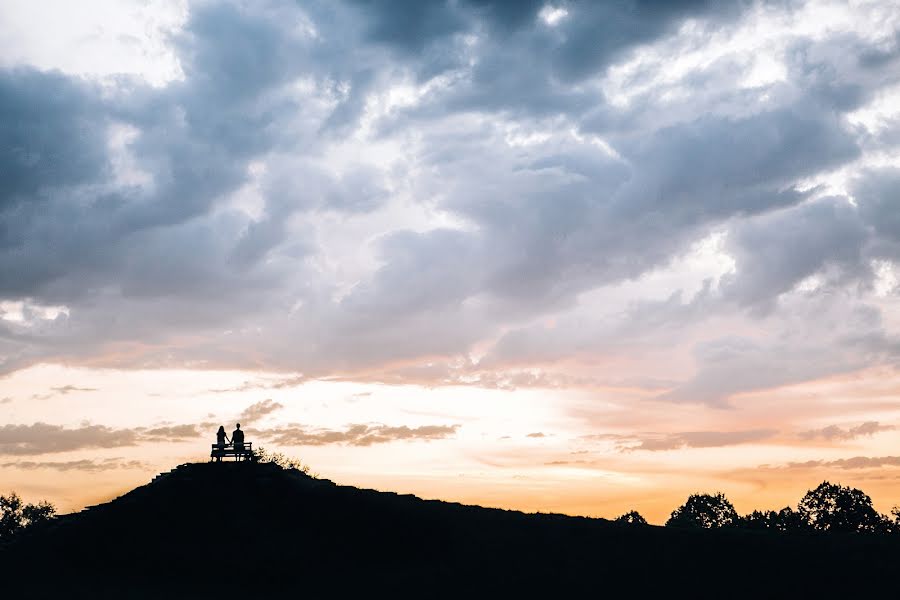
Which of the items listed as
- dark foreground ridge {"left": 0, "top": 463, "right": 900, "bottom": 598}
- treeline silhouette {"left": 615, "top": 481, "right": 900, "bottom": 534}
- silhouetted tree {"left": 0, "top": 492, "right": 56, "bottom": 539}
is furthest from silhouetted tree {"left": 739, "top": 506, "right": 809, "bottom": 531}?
silhouetted tree {"left": 0, "top": 492, "right": 56, "bottom": 539}

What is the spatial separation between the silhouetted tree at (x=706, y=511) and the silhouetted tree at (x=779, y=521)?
2663 millimetres

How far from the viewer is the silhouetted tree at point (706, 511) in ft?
298

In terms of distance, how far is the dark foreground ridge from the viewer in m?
31.7

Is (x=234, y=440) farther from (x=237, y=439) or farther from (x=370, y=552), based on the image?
(x=370, y=552)

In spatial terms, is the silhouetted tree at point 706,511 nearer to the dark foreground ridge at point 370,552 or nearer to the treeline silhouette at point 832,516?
the treeline silhouette at point 832,516

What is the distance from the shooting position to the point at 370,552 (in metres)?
35.9

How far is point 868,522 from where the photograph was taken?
7594 cm

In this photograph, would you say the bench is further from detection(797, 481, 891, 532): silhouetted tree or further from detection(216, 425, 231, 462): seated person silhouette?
detection(797, 481, 891, 532): silhouetted tree

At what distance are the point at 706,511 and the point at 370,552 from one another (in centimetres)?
6784

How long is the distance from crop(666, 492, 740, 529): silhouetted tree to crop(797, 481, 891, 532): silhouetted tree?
452 inches

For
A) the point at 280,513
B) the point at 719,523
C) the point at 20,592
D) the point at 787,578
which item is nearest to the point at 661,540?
the point at 787,578

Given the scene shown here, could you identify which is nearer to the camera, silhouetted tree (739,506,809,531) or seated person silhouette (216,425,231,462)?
seated person silhouette (216,425,231,462)

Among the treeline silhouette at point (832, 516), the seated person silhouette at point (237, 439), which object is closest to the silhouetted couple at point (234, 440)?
the seated person silhouette at point (237, 439)

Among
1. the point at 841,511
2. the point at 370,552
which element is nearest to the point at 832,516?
the point at 841,511
